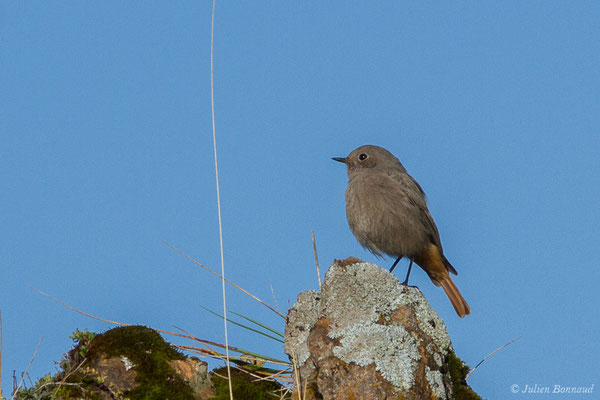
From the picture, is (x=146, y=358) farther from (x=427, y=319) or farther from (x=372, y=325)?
(x=427, y=319)

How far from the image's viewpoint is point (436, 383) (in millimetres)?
5527

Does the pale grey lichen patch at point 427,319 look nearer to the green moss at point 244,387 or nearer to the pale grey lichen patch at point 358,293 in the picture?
the pale grey lichen patch at point 358,293

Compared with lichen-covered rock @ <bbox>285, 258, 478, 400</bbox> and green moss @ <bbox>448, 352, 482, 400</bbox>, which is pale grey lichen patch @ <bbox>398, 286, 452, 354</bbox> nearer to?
lichen-covered rock @ <bbox>285, 258, 478, 400</bbox>

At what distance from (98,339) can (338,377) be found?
1944mm

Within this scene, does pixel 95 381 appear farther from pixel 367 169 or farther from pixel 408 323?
pixel 367 169

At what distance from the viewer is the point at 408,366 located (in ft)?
17.7

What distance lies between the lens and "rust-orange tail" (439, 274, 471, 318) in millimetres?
10562

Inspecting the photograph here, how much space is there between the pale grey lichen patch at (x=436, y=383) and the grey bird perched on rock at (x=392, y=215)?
4700mm

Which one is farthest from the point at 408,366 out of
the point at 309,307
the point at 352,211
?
the point at 352,211

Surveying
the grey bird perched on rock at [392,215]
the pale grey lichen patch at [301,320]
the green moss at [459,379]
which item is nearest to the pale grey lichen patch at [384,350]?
the pale grey lichen patch at [301,320]

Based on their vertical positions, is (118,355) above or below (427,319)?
below

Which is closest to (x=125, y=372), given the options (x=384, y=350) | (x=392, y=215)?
(x=384, y=350)

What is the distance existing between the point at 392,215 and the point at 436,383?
482 cm

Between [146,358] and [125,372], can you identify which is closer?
[125,372]
